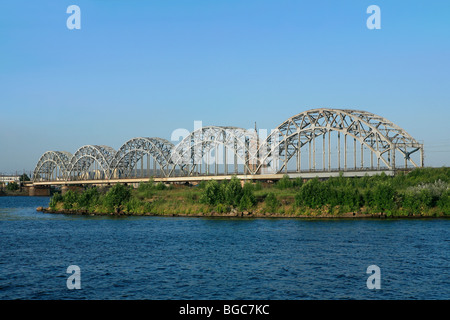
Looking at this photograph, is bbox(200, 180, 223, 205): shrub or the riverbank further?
bbox(200, 180, 223, 205): shrub

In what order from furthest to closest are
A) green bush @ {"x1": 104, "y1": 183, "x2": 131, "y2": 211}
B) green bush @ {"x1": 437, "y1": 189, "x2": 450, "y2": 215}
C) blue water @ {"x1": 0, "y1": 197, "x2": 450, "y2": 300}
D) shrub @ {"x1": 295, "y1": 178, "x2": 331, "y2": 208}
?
green bush @ {"x1": 104, "y1": 183, "x2": 131, "y2": 211} < shrub @ {"x1": 295, "y1": 178, "x2": 331, "y2": 208} < green bush @ {"x1": 437, "y1": 189, "x2": 450, "y2": 215} < blue water @ {"x1": 0, "y1": 197, "x2": 450, "y2": 300}

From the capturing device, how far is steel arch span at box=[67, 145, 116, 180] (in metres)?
162

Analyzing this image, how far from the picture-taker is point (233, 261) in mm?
31234

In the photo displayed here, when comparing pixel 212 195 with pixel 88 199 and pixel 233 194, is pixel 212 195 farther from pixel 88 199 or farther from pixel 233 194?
pixel 88 199

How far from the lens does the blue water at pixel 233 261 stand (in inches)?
934

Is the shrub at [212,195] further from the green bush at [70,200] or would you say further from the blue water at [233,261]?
the green bush at [70,200]

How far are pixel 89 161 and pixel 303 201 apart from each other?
12745 cm

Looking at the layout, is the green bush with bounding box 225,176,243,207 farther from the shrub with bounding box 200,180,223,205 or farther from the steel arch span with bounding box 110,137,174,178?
the steel arch span with bounding box 110,137,174,178

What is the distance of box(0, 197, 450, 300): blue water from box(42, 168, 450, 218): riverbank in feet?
21.3

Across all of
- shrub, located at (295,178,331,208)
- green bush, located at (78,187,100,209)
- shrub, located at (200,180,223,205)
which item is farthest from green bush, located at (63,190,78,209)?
shrub, located at (295,178,331,208)

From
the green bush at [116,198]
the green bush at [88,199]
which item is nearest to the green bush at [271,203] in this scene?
the green bush at [116,198]

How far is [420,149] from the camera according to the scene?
274 feet
